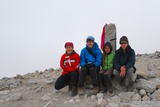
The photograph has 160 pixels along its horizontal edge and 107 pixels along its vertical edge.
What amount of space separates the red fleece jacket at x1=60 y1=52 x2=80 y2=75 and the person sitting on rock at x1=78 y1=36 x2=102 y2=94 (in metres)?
0.21

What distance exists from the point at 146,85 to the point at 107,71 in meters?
1.55

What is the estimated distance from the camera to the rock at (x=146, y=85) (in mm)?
7492

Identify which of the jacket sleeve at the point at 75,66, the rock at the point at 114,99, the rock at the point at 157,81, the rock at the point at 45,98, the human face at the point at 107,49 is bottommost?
the rock at the point at 45,98

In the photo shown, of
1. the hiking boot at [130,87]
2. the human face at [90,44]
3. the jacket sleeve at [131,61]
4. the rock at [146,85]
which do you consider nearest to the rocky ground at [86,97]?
the rock at [146,85]

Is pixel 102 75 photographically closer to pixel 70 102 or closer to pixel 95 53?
pixel 95 53

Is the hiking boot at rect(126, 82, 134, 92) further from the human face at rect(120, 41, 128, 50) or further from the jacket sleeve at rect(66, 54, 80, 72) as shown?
the jacket sleeve at rect(66, 54, 80, 72)

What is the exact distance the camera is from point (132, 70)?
735 centimetres

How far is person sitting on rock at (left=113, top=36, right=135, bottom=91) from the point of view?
735 cm

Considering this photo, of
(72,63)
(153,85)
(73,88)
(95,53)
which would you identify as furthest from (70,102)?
(153,85)

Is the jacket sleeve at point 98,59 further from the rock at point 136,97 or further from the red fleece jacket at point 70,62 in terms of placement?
the rock at point 136,97

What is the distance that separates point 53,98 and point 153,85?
388cm

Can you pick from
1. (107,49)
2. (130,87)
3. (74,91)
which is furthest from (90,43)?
(130,87)

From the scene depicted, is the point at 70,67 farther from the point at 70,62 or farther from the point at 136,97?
the point at 136,97

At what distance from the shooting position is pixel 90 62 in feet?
26.0
